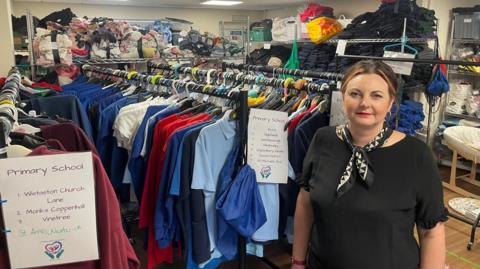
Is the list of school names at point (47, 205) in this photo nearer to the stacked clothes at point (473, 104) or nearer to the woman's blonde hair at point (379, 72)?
the woman's blonde hair at point (379, 72)

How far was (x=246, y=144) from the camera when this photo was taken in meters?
1.98

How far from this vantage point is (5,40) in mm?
3602

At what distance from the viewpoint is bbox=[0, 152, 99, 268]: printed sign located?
40.4 inches

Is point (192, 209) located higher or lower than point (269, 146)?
lower

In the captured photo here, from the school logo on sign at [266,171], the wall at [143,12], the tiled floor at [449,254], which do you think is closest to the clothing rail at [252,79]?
the school logo on sign at [266,171]

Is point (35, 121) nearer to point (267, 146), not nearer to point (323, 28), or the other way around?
point (267, 146)

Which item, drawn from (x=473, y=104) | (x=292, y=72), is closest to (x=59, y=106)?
(x=292, y=72)

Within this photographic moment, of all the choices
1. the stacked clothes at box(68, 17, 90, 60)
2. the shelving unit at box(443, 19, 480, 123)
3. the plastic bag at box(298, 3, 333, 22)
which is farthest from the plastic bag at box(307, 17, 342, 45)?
the stacked clothes at box(68, 17, 90, 60)

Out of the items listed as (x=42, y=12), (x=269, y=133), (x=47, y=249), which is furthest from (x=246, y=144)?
(x=42, y=12)

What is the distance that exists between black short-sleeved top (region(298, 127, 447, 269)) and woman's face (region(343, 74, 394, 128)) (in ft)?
0.39

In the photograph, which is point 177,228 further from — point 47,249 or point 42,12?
point 42,12

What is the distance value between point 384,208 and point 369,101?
38 cm

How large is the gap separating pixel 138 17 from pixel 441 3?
196 inches

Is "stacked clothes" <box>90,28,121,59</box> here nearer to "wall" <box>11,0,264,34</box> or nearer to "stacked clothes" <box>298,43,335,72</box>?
"stacked clothes" <box>298,43,335,72</box>
